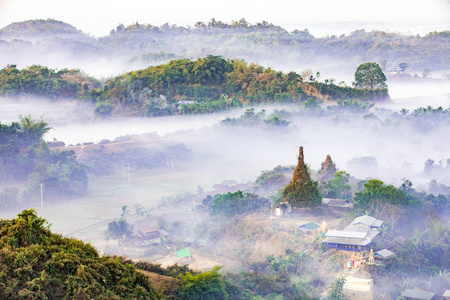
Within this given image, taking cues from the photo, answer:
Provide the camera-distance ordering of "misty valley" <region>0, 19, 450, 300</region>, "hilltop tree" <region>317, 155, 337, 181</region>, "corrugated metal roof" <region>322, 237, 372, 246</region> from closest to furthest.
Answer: "misty valley" <region>0, 19, 450, 300</region>
"corrugated metal roof" <region>322, 237, 372, 246</region>
"hilltop tree" <region>317, 155, 337, 181</region>

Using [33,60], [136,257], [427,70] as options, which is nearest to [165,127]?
[136,257]

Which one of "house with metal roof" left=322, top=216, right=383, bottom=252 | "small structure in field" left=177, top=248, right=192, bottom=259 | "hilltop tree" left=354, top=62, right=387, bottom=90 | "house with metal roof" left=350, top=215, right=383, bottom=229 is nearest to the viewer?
"house with metal roof" left=322, top=216, right=383, bottom=252

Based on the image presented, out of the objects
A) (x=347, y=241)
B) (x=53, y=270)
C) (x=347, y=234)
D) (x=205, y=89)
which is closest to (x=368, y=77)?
(x=205, y=89)

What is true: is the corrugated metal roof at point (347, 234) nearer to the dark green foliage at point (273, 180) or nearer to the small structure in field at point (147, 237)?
the small structure in field at point (147, 237)

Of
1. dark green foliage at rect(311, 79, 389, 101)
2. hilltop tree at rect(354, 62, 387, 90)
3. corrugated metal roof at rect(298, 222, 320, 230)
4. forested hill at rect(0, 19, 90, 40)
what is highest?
forested hill at rect(0, 19, 90, 40)

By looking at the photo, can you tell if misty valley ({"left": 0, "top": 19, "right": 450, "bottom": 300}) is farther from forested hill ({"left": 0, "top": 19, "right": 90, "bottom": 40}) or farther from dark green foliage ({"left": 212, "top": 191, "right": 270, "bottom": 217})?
forested hill ({"left": 0, "top": 19, "right": 90, "bottom": 40})

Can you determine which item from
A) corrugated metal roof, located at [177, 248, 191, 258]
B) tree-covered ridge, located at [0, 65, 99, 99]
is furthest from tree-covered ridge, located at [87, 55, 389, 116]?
corrugated metal roof, located at [177, 248, 191, 258]
